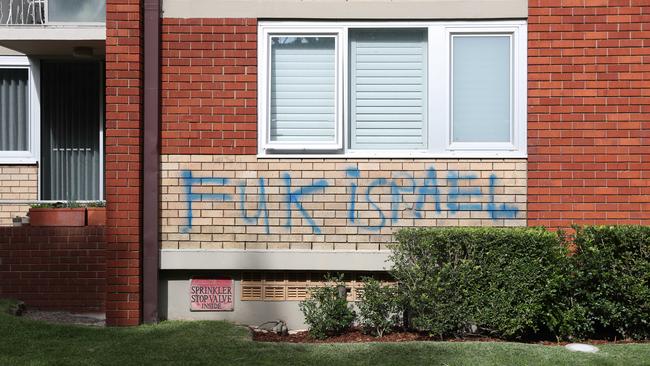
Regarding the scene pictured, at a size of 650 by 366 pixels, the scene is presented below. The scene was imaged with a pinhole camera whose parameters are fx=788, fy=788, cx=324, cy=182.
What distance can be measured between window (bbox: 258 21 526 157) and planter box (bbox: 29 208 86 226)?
A: 9.46ft

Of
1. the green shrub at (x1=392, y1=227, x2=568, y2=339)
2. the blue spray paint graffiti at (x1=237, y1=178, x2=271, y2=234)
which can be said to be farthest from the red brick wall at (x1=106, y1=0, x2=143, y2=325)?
the green shrub at (x1=392, y1=227, x2=568, y2=339)

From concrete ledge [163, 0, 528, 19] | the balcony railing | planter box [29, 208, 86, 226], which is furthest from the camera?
the balcony railing

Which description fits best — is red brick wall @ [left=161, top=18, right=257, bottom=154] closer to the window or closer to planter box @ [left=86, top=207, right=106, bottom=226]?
the window

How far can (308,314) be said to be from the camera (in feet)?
28.0

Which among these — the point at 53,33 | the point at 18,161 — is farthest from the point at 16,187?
the point at 53,33

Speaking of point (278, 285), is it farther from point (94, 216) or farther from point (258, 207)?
point (94, 216)

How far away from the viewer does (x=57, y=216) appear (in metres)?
10.4

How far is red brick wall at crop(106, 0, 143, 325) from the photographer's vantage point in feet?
29.3

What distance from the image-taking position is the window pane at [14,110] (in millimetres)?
12391

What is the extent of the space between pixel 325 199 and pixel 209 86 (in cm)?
189

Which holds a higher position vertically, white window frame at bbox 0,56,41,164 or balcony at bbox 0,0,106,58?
balcony at bbox 0,0,106,58

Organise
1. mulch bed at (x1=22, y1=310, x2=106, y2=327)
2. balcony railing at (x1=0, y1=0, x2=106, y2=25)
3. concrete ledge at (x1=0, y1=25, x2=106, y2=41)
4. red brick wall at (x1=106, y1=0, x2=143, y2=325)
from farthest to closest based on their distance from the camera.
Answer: balcony railing at (x1=0, y1=0, x2=106, y2=25) < concrete ledge at (x1=0, y1=25, x2=106, y2=41) < mulch bed at (x1=22, y1=310, x2=106, y2=327) < red brick wall at (x1=106, y1=0, x2=143, y2=325)

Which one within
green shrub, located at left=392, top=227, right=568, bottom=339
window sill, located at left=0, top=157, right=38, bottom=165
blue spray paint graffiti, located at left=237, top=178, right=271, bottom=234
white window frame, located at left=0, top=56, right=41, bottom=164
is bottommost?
green shrub, located at left=392, top=227, right=568, bottom=339

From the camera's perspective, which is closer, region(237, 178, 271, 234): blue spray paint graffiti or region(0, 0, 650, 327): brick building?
region(0, 0, 650, 327): brick building
